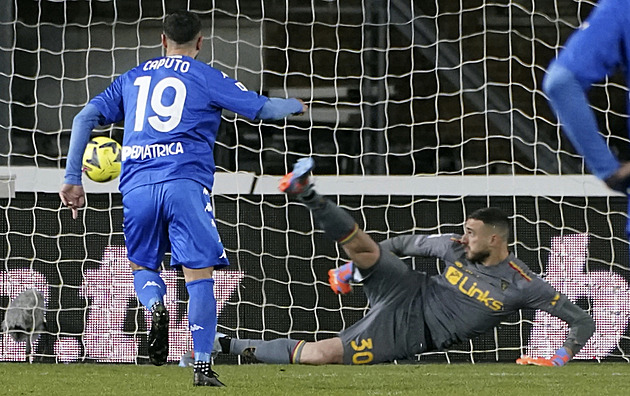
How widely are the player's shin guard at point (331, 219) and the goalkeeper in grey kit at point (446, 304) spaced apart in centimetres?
60

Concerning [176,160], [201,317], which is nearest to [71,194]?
[176,160]

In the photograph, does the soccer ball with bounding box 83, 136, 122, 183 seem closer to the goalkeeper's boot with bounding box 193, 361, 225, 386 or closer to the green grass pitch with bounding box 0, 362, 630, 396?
the green grass pitch with bounding box 0, 362, 630, 396

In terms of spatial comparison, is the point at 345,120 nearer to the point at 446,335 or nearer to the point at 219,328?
the point at 219,328

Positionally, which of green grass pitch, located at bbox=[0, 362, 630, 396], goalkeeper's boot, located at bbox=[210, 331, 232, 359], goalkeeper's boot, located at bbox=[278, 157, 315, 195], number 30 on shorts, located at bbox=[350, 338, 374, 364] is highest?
goalkeeper's boot, located at bbox=[278, 157, 315, 195]

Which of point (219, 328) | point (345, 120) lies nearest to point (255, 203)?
point (219, 328)

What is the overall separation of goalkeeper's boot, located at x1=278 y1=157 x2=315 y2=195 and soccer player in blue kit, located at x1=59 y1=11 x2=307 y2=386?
19.0 inches

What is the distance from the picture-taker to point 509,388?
4.72m

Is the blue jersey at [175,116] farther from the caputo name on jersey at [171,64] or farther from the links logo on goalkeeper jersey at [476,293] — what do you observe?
the links logo on goalkeeper jersey at [476,293]

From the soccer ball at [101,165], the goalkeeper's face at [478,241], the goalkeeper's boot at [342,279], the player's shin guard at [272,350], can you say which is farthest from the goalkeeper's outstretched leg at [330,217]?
the soccer ball at [101,165]

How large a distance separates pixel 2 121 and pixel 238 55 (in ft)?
7.95

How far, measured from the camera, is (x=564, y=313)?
219 inches

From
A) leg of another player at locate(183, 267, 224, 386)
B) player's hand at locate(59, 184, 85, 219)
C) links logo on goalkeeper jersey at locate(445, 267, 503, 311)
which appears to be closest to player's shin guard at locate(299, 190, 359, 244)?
leg of another player at locate(183, 267, 224, 386)

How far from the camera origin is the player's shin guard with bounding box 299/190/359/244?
4.50 metres

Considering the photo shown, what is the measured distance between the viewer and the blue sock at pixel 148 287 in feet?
15.3
